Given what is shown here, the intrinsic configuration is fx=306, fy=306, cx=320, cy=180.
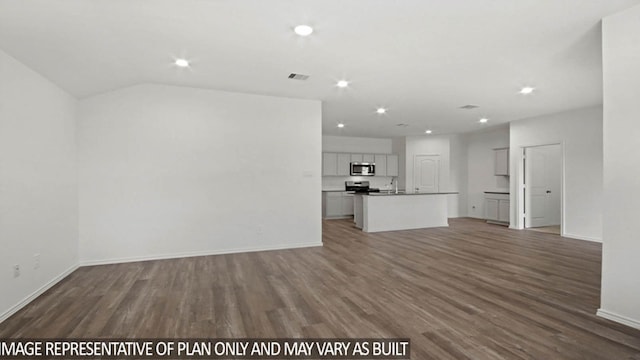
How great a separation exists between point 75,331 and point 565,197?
8.15 meters

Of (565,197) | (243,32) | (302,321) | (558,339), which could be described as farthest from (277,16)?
(565,197)

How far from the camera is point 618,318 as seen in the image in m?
2.51

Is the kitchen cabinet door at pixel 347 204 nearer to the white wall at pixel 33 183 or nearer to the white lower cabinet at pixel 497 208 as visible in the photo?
the white lower cabinet at pixel 497 208

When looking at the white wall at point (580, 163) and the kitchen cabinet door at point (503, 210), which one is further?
the kitchen cabinet door at point (503, 210)

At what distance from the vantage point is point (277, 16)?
2557 mm

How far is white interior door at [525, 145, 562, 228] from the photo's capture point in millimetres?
7383

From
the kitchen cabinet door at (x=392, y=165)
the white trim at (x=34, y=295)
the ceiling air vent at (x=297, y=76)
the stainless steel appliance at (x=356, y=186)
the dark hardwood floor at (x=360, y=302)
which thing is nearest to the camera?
the dark hardwood floor at (x=360, y=302)

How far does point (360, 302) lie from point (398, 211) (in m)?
4.66

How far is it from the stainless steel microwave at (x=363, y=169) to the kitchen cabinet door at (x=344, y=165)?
0.14 meters

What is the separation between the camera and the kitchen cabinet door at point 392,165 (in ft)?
33.3

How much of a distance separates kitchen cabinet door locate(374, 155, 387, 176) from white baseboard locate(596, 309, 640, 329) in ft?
24.8

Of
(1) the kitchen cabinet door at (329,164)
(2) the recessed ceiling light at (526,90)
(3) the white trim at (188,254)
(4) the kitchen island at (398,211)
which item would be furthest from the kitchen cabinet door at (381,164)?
(2) the recessed ceiling light at (526,90)

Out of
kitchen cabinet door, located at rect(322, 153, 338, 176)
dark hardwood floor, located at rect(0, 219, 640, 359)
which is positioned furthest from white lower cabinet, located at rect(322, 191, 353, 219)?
dark hardwood floor, located at rect(0, 219, 640, 359)

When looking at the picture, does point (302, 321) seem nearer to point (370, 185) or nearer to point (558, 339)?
point (558, 339)
